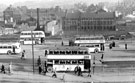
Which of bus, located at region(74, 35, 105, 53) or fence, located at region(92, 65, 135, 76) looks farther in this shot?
bus, located at region(74, 35, 105, 53)

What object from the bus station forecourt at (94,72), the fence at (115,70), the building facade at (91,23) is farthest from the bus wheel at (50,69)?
the building facade at (91,23)

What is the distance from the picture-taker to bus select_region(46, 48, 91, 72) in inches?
1474

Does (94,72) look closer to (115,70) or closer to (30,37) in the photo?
(115,70)

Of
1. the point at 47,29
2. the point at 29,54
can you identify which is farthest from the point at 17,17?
the point at 29,54

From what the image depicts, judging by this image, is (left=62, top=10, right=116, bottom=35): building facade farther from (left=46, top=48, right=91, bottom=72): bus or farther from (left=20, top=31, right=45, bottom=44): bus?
(left=46, top=48, right=91, bottom=72): bus

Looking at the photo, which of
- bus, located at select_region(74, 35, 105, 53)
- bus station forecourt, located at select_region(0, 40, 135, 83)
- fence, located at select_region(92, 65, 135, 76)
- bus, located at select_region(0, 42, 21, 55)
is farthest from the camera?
bus, located at select_region(74, 35, 105, 53)

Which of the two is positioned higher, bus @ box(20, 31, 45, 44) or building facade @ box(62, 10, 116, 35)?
building facade @ box(62, 10, 116, 35)

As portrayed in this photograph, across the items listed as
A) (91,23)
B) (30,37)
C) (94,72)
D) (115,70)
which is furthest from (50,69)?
(91,23)

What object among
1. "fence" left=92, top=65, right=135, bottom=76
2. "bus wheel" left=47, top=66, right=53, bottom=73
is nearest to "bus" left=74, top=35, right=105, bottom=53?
"fence" left=92, top=65, right=135, bottom=76

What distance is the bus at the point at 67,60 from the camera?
123ft

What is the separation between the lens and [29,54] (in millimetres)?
54688

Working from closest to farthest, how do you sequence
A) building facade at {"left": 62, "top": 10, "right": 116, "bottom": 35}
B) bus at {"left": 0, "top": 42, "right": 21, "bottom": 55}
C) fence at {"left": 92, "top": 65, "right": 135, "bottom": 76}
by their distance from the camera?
fence at {"left": 92, "top": 65, "right": 135, "bottom": 76} < bus at {"left": 0, "top": 42, "right": 21, "bottom": 55} < building facade at {"left": 62, "top": 10, "right": 116, "bottom": 35}

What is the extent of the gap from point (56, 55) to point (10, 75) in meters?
5.65

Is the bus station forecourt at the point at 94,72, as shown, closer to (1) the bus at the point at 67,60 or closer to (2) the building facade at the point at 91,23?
(1) the bus at the point at 67,60
